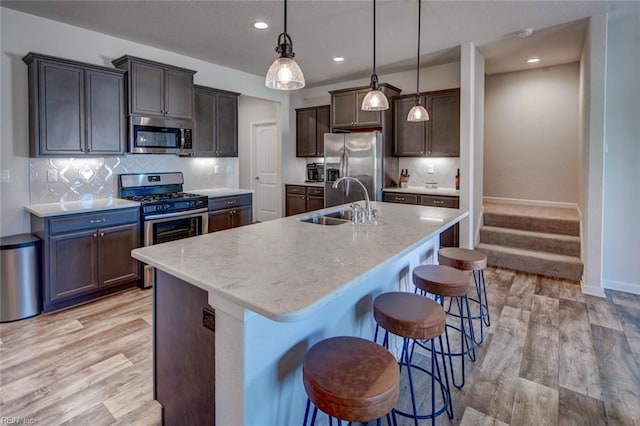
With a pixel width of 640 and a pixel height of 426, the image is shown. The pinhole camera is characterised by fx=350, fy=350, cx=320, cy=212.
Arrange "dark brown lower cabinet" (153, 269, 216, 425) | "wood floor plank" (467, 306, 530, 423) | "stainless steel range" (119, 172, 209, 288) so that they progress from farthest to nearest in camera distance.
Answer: "stainless steel range" (119, 172, 209, 288) < "wood floor plank" (467, 306, 530, 423) < "dark brown lower cabinet" (153, 269, 216, 425)

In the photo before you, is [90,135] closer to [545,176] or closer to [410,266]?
[410,266]

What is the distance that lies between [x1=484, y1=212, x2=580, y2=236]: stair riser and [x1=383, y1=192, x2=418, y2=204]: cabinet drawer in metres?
1.17

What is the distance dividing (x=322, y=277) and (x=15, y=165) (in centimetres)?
363

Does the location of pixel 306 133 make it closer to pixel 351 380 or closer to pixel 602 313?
pixel 602 313

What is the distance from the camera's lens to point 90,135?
354 centimetres

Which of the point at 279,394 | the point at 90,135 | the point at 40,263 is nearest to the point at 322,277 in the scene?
the point at 279,394

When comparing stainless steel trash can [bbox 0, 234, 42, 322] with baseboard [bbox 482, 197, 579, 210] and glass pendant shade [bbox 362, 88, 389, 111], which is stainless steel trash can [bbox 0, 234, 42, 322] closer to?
glass pendant shade [bbox 362, 88, 389, 111]

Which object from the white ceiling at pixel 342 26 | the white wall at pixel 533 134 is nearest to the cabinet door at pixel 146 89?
the white ceiling at pixel 342 26

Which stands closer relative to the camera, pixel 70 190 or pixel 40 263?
pixel 40 263

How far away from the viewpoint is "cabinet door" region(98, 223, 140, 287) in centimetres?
344

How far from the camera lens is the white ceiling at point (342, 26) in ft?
10.7

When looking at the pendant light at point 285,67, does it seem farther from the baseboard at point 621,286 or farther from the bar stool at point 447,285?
the baseboard at point 621,286

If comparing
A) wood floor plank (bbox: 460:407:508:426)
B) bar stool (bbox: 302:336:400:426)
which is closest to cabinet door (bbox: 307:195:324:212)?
wood floor plank (bbox: 460:407:508:426)

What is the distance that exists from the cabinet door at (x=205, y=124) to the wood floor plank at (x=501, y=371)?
4.02 m
